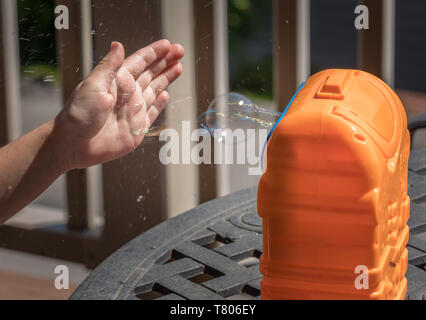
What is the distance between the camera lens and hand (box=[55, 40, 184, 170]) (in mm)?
845

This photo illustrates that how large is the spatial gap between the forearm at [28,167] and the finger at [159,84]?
0.13m

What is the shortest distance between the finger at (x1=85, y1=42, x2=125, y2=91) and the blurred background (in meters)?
0.21

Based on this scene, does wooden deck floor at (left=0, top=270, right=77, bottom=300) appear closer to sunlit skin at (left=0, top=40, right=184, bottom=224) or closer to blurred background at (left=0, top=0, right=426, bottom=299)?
blurred background at (left=0, top=0, right=426, bottom=299)

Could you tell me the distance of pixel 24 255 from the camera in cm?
213

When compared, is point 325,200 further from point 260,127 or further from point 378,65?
point 378,65

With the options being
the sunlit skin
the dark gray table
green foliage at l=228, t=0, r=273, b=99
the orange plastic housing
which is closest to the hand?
the sunlit skin

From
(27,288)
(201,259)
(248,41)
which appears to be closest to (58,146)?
(201,259)

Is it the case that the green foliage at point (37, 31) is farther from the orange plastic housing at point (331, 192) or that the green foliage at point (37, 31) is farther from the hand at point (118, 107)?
the orange plastic housing at point (331, 192)

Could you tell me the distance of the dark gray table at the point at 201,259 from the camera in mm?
854

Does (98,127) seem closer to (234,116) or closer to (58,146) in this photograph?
(58,146)

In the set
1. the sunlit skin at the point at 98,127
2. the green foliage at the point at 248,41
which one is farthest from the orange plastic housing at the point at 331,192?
the green foliage at the point at 248,41

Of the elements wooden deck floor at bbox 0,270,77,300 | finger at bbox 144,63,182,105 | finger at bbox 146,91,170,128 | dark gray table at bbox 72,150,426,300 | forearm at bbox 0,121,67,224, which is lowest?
wooden deck floor at bbox 0,270,77,300
